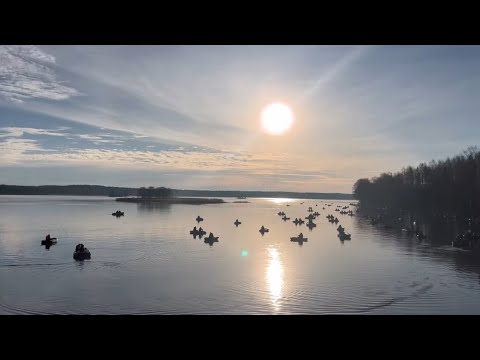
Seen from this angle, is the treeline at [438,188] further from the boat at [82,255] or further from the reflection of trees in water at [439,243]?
the boat at [82,255]

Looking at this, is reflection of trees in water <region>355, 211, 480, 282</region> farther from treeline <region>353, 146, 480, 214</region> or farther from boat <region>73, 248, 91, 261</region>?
boat <region>73, 248, 91, 261</region>

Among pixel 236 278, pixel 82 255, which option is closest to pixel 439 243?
pixel 236 278

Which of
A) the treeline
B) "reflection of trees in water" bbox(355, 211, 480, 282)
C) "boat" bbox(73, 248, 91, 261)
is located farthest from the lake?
the treeline

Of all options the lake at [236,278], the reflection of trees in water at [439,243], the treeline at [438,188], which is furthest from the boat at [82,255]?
the treeline at [438,188]

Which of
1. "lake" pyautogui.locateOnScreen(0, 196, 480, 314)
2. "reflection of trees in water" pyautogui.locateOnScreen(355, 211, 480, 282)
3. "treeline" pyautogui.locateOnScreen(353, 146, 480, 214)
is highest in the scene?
"treeline" pyautogui.locateOnScreen(353, 146, 480, 214)

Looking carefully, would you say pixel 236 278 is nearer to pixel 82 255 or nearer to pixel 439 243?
pixel 82 255

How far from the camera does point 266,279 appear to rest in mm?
28719

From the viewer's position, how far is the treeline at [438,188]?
75.9 meters

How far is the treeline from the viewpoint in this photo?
75938 mm

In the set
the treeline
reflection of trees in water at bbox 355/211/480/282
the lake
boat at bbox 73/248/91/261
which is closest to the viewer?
the lake
